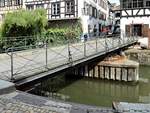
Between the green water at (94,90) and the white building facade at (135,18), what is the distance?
1140 cm

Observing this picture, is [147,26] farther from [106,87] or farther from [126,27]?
[106,87]

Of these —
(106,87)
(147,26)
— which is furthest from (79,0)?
(106,87)

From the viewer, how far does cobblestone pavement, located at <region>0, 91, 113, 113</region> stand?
5668mm

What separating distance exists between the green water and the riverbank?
5.82 metres

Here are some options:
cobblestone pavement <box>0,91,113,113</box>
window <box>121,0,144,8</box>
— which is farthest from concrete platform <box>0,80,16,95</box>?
window <box>121,0,144,8</box>

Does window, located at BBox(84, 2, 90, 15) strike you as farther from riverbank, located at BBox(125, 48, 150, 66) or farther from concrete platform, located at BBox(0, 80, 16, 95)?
concrete platform, located at BBox(0, 80, 16, 95)

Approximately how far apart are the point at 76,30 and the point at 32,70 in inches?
751

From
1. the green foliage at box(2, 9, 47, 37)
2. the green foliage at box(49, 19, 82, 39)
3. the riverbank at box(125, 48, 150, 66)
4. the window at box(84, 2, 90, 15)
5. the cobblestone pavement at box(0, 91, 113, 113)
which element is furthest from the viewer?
the window at box(84, 2, 90, 15)

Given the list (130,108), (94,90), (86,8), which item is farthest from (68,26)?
(130,108)

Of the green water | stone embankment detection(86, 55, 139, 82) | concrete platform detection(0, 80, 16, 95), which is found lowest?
the green water

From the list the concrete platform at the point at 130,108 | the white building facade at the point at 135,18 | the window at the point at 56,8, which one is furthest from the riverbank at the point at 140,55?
the concrete platform at the point at 130,108

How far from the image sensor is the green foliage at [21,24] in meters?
22.1

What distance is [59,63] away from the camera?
11.9 m

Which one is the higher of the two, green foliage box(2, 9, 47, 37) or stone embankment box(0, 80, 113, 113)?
green foliage box(2, 9, 47, 37)
